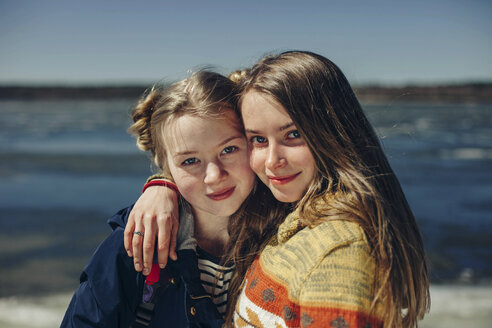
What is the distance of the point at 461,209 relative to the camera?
8.95 m

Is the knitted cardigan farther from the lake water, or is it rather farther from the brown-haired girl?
the lake water

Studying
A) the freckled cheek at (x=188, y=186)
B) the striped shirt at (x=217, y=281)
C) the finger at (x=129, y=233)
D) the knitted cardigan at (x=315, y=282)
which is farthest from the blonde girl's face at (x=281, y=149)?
the finger at (x=129, y=233)

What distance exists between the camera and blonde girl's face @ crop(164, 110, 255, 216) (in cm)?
215

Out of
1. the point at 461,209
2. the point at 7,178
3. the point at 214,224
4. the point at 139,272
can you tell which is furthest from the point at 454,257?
the point at 7,178

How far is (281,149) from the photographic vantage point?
1.94m

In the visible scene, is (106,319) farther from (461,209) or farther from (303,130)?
(461,209)

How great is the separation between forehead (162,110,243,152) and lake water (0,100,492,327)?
2.43 feet

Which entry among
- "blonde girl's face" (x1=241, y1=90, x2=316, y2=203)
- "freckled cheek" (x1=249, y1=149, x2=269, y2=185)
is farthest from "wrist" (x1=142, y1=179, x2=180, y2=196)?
"blonde girl's face" (x1=241, y1=90, x2=316, y2=203)

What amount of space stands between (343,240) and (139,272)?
3.48 ft

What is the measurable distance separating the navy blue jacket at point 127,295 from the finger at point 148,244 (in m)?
0.10

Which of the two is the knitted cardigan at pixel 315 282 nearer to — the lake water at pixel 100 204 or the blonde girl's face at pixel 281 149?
the blonde girl's face at pixel 281 149

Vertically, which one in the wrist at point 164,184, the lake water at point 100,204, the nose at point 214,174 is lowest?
the lake water at point 100,204

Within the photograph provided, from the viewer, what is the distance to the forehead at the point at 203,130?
2.15m

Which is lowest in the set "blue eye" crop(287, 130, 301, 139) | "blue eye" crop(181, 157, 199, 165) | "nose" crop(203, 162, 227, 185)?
"nose" crop(203, 162, 227, 185)
